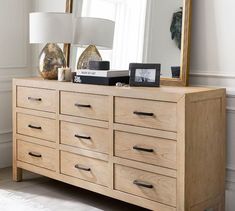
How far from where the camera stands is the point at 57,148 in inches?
119

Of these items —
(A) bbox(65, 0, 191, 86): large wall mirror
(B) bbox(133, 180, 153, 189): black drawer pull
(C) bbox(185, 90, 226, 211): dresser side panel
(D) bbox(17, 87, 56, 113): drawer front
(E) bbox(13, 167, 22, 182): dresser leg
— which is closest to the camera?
(C) bbox(185, 90, 226, 211): dresser side panel

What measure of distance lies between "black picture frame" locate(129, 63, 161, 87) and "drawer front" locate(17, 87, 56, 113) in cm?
59

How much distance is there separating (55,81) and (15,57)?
92cm

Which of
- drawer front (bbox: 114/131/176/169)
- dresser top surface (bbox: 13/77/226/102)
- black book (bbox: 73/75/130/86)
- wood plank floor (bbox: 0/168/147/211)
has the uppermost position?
black book (bbox: 73/75/130/86)

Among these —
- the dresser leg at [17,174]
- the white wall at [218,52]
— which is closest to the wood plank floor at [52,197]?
the dresser leg at [17,174]

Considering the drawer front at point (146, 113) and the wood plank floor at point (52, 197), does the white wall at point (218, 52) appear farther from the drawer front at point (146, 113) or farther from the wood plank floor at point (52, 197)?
the wood plank floor at point (52, 197)

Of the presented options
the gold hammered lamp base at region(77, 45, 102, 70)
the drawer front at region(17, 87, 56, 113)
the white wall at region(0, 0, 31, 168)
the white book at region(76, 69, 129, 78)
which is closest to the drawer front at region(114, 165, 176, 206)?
the white book at region(76, 69, 129, 78)

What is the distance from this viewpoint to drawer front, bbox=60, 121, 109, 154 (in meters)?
2.73

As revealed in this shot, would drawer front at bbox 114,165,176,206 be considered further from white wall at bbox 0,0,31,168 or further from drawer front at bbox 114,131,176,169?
white wall at bbox 0,0,31,168

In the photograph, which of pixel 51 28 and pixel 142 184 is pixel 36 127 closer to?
pixel 51 28

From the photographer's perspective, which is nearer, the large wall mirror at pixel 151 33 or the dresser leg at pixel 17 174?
the large wall mirror at pixel 151 33

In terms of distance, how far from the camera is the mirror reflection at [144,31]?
9.38ft

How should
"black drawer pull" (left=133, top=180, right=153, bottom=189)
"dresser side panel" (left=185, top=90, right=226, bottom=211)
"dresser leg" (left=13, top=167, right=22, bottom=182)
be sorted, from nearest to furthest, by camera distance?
"dresser side panel" (left=185, top=90, right=226, bottom=211) → "black drawer pull" (left=133, top=180, right=153, bottom=189) → "dresser leg" (left=13, top=167, right=22, bottom=182)

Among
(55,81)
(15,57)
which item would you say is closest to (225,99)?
(55,81)
